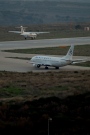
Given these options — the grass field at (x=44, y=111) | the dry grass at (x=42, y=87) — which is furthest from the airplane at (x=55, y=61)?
the grass field at (x=44, y=111)

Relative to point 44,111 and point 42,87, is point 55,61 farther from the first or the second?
point 44,111

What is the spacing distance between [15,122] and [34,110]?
2.90 m

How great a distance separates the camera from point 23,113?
33.8 metres

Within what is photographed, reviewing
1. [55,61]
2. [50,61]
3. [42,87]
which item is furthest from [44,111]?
[50,61]

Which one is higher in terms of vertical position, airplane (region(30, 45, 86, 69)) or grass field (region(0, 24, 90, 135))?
airplane (region(30, 45, 86, 69))

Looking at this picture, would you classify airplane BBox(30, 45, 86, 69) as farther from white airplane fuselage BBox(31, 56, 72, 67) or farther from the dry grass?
the dry grass

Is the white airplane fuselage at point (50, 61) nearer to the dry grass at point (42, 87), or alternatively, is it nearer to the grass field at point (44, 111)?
the dry grass at point (42, 87)

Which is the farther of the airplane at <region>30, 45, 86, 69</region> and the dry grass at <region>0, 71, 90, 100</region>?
the airplane at <region>30, 45, 86, 69</region>

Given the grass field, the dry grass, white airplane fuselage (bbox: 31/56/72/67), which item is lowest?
the grass field

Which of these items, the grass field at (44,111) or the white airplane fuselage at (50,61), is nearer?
the grass field at (44,111)

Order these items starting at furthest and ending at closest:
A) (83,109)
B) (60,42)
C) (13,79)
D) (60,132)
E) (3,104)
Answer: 1. (60,42)
2. (13,79)
3. (3,104)
4. (83,109)
5. (60,132)

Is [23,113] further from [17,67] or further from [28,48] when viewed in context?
[28,48]

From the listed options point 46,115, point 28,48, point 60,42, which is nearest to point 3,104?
point 46,115

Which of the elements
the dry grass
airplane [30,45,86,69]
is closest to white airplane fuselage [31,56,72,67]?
airplane [30,45,86,69]
